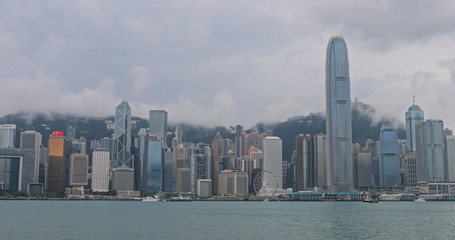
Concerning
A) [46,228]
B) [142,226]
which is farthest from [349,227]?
[46,228]

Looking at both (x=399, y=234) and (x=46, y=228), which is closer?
(x=399, y=234)

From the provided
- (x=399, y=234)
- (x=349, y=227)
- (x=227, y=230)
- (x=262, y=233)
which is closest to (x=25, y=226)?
(x=227, y=230)

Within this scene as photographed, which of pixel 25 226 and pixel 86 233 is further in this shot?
pixel 25 226

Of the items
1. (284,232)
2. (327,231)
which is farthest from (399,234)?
(284,232)

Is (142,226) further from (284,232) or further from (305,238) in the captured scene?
(305,238)

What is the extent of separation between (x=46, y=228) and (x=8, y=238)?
15.0 m

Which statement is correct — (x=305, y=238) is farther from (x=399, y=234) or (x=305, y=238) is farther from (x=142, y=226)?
(x=142, y=226)

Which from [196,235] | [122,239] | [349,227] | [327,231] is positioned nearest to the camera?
[122,239]

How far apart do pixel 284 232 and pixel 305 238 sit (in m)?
9.23

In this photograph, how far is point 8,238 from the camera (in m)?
76.8

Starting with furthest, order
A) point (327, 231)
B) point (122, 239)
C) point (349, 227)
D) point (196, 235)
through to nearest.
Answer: point (349, 227)
point (327, 231)
point (196, 235)
point (122, 239)

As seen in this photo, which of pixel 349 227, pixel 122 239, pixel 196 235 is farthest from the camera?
pixel 349 227

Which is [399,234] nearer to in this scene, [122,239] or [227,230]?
[227,230]

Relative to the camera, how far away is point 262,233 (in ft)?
275
